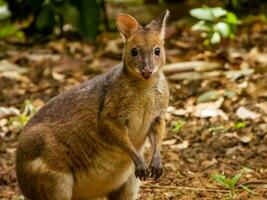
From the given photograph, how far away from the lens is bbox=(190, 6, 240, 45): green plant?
8.14m

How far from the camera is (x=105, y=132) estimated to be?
5.24m

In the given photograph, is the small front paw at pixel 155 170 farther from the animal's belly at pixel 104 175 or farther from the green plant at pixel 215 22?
the green plant at pixel 215 22

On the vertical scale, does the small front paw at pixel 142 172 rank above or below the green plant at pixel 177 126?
above

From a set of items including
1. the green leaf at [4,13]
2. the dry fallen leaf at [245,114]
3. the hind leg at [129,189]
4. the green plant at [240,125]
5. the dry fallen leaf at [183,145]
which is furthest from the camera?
the green leaf at [4,13]

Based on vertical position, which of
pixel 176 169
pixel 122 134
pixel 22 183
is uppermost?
pixel 122 134

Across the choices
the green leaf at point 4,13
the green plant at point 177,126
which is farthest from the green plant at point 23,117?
the green leaf at point 4,13

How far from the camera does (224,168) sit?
6.38 metres

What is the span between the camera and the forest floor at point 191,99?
20.4ft

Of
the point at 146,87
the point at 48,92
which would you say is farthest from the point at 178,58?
the point at 146,87

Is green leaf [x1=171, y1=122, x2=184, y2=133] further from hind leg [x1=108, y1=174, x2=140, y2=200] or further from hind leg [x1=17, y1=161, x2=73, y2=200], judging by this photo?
hind leg [x1=17, y1=161, x2=73, y2=200]

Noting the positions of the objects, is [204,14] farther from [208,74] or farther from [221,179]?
[221,179]

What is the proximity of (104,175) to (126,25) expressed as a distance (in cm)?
113

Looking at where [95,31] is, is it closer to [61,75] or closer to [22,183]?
[61,75]

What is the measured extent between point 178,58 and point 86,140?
4.13 metres
